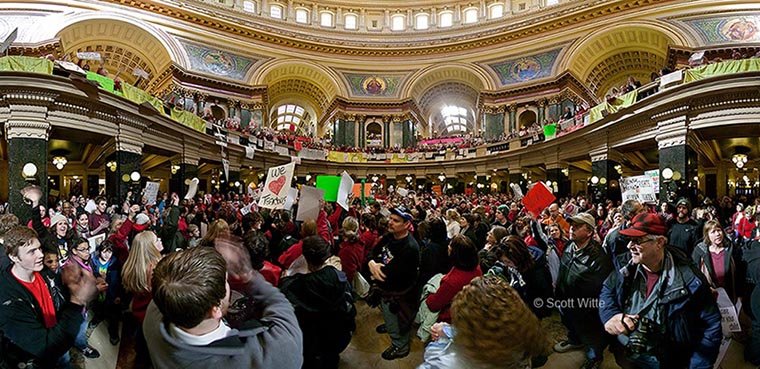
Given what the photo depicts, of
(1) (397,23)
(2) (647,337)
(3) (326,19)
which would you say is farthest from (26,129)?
(1) (397,23)

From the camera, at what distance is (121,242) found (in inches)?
208

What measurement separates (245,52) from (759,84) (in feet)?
107

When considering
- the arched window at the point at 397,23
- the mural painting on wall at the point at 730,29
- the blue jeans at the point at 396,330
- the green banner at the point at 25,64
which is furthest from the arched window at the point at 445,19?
the blue jeans at the point at 396,330

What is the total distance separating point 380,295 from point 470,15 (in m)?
38.8

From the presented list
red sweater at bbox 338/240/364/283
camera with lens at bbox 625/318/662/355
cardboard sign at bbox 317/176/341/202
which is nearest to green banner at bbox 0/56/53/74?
cardboard sign at bbox 317/176/341/202

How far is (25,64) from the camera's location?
10641mm

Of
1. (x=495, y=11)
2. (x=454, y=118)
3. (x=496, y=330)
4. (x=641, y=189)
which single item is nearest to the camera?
(x=496, y=330)

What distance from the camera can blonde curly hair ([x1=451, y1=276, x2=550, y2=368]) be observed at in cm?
153

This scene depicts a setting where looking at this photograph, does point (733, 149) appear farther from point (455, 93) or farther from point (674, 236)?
point (455, 93)

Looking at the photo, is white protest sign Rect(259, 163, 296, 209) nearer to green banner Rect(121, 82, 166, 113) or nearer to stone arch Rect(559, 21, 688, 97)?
green banner Rect(121, 82, 166, 113)

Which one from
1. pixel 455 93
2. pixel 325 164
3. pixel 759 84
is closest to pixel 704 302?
pixel 759 84

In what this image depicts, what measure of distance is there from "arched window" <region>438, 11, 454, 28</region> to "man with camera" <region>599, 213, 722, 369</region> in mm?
39650

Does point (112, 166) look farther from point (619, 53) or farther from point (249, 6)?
point (619, 53)

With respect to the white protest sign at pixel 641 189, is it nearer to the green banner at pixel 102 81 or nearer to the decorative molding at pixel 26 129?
the green banner at pixel 102 81
